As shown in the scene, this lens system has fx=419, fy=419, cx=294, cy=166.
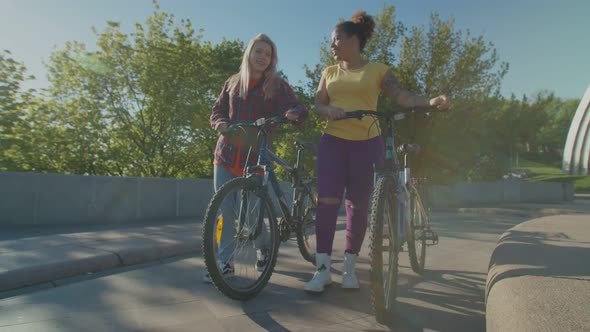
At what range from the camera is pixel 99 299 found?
9.88 feet

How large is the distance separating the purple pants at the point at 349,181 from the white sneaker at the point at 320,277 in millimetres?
65

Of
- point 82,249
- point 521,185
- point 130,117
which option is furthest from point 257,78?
point 521,185

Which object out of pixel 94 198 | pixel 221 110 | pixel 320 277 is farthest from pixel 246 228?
pixel 94 198

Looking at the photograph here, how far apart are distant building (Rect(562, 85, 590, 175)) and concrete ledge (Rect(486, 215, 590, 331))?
5621 cm

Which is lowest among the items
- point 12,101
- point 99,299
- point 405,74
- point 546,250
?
point 99,299

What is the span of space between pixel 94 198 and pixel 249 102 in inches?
249

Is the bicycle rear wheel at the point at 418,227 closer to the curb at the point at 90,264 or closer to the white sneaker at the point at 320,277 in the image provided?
the white sneaker at the point at 320,277

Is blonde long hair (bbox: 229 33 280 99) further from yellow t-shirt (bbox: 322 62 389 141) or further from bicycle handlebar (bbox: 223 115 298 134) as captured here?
yellow t-shirt (bbox: 322 62 389 141)

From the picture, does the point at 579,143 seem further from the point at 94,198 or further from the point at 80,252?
the point at 80,252

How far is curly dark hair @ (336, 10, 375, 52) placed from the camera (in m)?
3.40

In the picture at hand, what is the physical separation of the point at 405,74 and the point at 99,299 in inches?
709

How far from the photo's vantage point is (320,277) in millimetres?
3246

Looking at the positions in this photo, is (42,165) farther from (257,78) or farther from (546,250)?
(546,250)

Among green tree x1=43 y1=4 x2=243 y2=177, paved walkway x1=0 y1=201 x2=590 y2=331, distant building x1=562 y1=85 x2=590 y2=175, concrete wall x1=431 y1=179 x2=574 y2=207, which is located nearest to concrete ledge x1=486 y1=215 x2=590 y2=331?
paved walkway x1=0 y1=201 x2=590 y2=331
